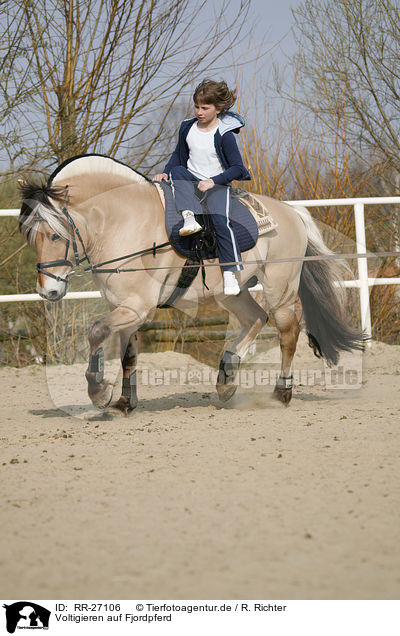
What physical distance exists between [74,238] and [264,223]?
125cm

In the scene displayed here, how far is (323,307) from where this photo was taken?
15.4 ft

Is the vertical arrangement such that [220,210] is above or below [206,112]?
below

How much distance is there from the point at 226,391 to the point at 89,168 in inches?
67.0

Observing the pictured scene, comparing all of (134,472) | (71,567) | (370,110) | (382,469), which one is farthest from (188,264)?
(370,110)

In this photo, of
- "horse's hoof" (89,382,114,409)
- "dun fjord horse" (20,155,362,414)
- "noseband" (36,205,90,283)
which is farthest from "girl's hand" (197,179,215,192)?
"horse's hoof" (89,382,114,409)

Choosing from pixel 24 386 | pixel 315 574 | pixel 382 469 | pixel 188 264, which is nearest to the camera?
pixel 315 574

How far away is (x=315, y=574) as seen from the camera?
67.1 inches

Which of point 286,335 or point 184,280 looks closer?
point 184,280

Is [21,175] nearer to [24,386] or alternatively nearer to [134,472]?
[24,386]

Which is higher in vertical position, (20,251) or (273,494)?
(20,251)

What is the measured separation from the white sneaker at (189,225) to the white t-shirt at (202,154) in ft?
1.18
